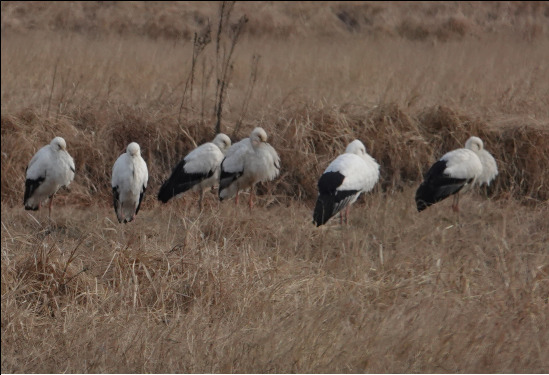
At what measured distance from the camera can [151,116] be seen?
918 centimetres

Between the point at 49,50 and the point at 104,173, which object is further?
the point at 49,50

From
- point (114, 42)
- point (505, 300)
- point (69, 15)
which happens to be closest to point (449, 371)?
point (505, 300)

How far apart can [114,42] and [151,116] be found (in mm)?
4334

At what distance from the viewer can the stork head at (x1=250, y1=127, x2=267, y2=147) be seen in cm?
801

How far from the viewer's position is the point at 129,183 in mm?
7477

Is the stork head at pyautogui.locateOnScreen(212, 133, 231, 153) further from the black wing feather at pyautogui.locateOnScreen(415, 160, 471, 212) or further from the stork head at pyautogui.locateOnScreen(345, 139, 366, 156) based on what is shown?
the black wing feather at pyautogui.locateOnScreen(415, 160, 471, 212)

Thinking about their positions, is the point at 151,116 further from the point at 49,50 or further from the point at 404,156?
the point at 49,50

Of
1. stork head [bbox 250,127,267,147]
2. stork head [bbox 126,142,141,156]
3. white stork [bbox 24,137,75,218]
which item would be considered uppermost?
stork head [bbox 250,127,267,147]

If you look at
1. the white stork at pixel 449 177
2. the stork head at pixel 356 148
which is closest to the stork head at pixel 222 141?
the stork head at pixel 356 148

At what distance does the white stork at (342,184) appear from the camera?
723cm

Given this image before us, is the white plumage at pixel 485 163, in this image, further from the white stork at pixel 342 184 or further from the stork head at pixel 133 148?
the stork head at pixel 133 148

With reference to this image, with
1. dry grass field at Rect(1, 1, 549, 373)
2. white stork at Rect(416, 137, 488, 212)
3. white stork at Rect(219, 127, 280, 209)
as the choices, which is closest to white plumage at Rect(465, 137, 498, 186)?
white stork at Rect(416, 137, 488, 212)

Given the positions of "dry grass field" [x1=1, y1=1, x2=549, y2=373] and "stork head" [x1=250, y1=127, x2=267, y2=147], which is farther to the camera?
"stork head" [x1=250, y1=127, x2=267, y2=147]

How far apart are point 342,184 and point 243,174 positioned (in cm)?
116
